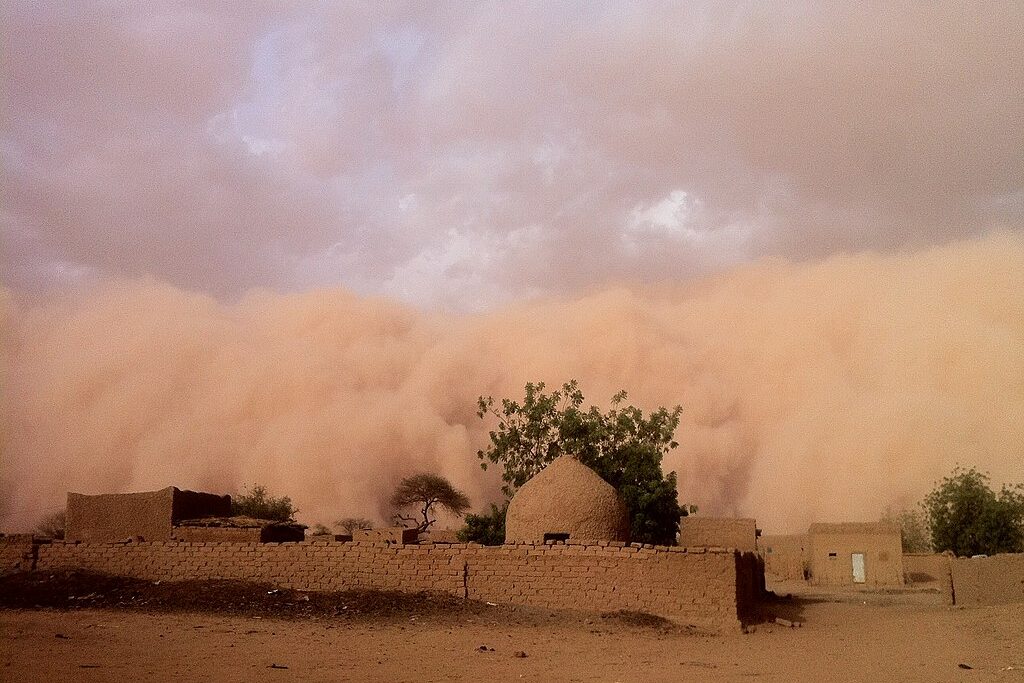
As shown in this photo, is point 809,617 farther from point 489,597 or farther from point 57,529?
point 57,529

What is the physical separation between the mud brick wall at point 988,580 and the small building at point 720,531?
10099mm

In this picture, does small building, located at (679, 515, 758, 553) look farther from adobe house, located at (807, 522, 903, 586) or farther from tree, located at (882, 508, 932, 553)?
tree, located at (882, 508, 932, 553)

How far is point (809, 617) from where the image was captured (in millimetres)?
18453

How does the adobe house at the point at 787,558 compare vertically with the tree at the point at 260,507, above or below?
below

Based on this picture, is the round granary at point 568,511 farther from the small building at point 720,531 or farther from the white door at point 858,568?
the white door at point 858,568

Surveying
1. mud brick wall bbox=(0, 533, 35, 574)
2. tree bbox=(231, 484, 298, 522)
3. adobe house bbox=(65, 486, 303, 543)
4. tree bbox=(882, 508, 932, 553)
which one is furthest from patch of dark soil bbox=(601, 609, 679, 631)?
tree bbox=(882, 508, 932, 553)

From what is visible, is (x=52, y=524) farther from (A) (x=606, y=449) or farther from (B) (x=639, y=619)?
(B) (x=639, y=619)

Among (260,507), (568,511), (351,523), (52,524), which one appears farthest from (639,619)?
(52,524)

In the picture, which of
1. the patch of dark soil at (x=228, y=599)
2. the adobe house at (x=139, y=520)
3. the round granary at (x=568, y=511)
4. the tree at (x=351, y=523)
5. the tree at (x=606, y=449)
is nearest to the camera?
the patch of dark soil at (x=228, y=599)

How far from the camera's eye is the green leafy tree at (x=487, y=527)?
24172 millimetres

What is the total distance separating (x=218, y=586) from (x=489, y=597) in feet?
15.4

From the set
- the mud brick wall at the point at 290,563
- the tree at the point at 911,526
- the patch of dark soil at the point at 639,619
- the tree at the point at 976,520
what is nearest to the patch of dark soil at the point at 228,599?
the mud brick wall at the point at 290,563

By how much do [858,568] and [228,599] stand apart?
28181 millimetres

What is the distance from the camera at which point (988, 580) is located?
19.1 meters
